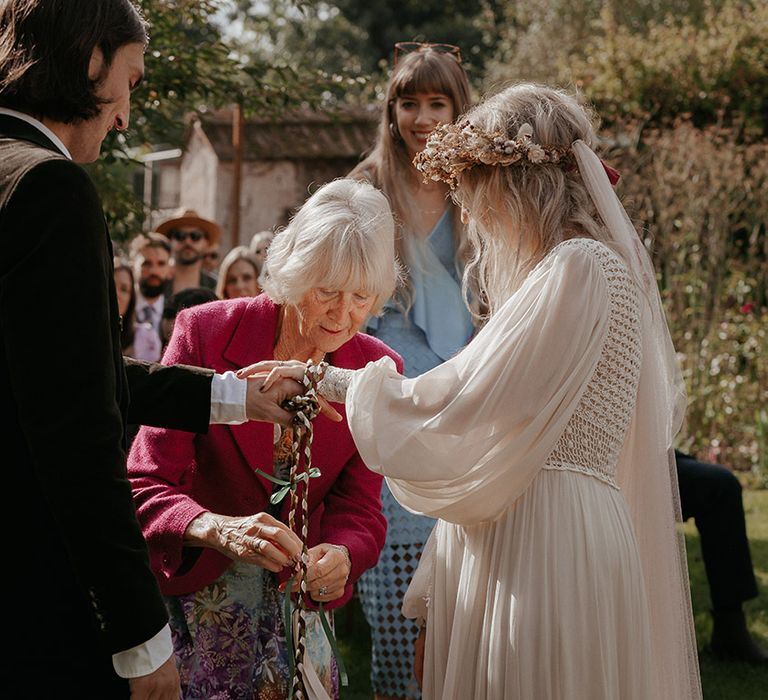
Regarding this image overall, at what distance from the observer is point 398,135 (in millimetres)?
4777

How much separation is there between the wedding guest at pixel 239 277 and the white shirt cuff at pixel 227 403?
13.7 feet

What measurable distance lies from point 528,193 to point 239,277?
4.43 meters

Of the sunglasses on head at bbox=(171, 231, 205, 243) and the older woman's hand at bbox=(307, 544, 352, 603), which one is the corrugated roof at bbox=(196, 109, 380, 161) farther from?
the older woman's hand at bbox=(307, 544, 352, 603)

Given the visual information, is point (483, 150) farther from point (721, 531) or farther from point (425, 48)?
point (721, 531)

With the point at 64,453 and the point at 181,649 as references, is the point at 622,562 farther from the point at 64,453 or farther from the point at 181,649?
the point at 64,453

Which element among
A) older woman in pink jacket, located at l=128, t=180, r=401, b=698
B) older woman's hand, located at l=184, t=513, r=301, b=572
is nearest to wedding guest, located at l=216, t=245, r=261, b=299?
older woman in pink jacket, located at l=128, t=180, r=401, b=698

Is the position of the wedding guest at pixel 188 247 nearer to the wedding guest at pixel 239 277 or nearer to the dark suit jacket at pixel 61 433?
the wedding guest at pixel 239 277

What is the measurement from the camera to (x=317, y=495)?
3289 millimetres

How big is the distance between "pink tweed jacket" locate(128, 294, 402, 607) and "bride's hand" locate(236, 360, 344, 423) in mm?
136

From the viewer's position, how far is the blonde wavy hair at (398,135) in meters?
4.60

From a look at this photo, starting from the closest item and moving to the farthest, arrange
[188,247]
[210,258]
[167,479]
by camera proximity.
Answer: [167,479] → [188,247] → [210,258]

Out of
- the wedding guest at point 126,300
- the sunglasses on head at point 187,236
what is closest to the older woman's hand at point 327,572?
the wedding guest at point 126,300

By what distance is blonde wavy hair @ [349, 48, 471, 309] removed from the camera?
4.60 m

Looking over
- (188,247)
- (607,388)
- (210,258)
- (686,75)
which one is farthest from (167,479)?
(686,75)
